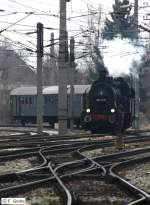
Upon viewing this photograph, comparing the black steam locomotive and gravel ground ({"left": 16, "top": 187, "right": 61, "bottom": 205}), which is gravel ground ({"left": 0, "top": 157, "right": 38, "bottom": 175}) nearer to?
gravel ground ({"left": 16, "top": 187, "right": 61, "bottom": 205})

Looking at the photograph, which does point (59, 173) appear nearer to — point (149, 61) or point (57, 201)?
point (57, 201)

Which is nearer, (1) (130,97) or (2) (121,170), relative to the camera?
(2) (121,170)

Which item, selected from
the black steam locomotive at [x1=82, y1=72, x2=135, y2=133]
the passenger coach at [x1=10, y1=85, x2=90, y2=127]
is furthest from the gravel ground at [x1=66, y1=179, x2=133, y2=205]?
the passenger coach at [x1=10, y1=85, x2=90, y2=127]

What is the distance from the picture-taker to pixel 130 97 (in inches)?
1207

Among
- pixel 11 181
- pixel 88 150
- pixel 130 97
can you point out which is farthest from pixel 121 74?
pixel 11 181

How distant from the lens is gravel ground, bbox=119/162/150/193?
10919 mm

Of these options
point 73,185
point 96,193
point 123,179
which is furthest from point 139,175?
point 96,193

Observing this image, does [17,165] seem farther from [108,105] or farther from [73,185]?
[108,105]

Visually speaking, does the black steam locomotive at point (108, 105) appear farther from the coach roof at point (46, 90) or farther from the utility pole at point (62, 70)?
the coach roof at point (46, 90)

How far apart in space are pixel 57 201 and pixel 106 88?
72.6ft

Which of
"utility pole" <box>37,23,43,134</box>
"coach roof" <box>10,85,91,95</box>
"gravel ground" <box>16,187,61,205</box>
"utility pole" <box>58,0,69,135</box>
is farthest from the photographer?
"coach roof" <box>10,85,91,95</box>

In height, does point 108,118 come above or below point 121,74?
below

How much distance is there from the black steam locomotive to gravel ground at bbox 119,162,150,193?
49.7ft

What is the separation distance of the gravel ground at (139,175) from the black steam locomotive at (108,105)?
15.2 m
